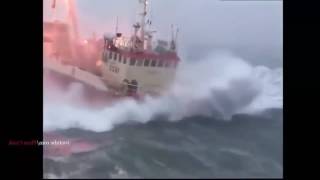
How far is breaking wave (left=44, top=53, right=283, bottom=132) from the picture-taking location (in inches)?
92.5

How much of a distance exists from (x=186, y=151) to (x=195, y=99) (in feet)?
0.82

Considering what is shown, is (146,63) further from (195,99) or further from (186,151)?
(186,151)

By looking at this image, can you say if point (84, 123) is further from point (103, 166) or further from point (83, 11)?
point (83, 11)

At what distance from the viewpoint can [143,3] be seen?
2.36 m

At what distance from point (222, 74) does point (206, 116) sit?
0.21 m

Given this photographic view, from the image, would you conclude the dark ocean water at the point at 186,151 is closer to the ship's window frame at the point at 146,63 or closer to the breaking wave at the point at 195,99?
the breaking wave at the point at 195,99

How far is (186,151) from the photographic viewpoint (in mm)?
2379

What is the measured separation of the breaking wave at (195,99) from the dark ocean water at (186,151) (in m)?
0.04

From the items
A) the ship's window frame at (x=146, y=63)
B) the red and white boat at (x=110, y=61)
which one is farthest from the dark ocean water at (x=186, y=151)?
the ship's window frame at (x=146, y=63)

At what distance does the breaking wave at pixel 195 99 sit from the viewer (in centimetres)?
235

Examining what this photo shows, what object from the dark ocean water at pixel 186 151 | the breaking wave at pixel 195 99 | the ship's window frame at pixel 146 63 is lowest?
the dark ocean water at pixel 186 151

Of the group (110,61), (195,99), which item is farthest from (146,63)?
(195,99)
